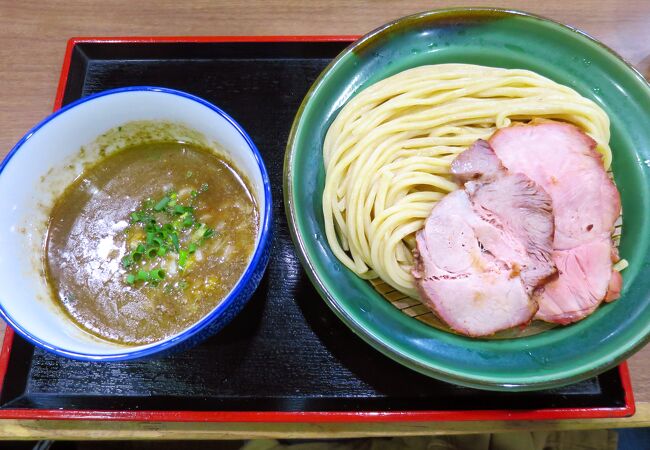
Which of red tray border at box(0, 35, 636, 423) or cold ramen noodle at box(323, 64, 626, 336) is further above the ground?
cold ramen noodle at box(323, 64, 626, 336)

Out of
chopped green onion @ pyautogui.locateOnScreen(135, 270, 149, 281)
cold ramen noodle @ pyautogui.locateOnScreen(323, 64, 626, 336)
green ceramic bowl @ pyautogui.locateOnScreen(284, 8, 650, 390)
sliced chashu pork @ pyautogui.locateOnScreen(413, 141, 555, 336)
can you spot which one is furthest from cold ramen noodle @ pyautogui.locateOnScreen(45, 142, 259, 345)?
sliced chashu pork @ pyautogui.locateOnScreen(413, 141, 555, 336)

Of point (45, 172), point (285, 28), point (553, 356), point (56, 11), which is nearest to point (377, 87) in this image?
point (285, 28)

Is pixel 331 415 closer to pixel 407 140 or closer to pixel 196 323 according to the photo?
pixel 196 323

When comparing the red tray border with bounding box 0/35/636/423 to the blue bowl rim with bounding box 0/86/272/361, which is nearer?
the blue bowl rim with bounding box 0/86/272/361

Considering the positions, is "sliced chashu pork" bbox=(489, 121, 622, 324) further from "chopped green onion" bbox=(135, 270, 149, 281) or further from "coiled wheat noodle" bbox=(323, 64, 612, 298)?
"chopped green onion" bbox=(135, 270, 149, 281)

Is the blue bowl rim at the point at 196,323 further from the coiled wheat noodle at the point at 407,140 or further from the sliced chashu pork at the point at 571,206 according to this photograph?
the sliced chashu pork at the point at 571,206

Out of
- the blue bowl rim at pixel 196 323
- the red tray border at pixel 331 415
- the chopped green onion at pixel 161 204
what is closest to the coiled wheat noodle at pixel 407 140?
the blue bowl rim at pixel 196 323

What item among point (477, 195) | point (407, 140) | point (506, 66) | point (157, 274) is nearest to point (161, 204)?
point (157, 274)
